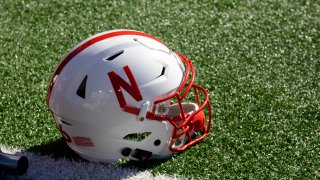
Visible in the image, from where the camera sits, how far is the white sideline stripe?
116 inches

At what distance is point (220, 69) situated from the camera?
12.8 feet

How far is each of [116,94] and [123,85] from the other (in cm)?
5

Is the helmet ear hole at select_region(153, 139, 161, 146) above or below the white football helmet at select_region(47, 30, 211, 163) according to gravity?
below

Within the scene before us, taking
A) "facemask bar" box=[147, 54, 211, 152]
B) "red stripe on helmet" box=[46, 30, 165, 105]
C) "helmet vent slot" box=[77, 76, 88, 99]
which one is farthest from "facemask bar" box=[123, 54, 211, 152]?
"red stripe on helmet" box=[46, 30, 165, 105]

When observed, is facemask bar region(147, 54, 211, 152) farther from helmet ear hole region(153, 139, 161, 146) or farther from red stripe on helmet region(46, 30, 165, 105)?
red stripe on helmet region(46, 30, 165, 105)

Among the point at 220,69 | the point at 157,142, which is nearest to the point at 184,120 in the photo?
the point at 157,142

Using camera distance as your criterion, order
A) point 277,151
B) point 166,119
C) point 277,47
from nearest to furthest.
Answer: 1. point 166,119
2. point 277,151
3. point 277,47

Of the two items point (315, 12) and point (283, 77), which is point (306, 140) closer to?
point (283, 77)

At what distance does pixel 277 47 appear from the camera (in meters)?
4.18

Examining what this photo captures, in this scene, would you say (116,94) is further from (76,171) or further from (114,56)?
(76,171)

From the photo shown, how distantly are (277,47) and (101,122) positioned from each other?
6.00 feet

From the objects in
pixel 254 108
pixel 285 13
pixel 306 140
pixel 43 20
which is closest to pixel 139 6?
pixel 43 20

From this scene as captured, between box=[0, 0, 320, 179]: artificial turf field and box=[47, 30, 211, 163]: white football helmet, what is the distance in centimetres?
19

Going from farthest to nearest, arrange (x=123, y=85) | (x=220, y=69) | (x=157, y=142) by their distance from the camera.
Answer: (x=220, y=69)
(x=157, y=142)
(x=123, y=85)
